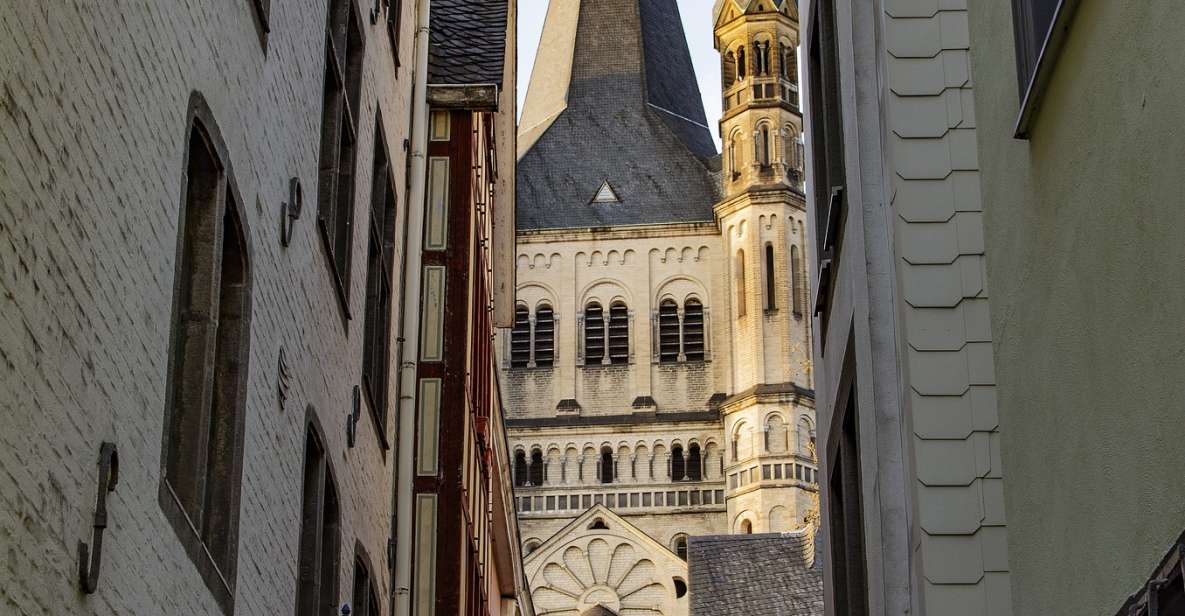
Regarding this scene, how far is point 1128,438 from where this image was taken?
18.9ft

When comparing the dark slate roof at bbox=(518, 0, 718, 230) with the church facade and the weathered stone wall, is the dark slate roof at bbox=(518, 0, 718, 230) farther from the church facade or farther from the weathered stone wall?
the weathered stone wall

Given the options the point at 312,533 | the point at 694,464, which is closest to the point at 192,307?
the point at 312,533

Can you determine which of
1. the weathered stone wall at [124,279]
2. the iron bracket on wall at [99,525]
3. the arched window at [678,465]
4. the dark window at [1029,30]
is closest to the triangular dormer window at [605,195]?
the arched window at [678,465]

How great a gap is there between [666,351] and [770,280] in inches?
187

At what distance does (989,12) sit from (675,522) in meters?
68.8

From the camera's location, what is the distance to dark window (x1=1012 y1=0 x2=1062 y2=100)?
6.70 m

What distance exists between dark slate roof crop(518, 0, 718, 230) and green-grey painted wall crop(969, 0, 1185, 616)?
72.0m

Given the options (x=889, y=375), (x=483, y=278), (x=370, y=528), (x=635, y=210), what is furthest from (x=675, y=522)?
(x=889, y=375)

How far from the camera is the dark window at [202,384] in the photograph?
808 centimetres

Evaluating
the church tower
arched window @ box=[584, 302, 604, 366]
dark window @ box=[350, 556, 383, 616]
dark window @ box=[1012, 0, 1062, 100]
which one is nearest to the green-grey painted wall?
dark window @ box=[1012, 0, 1062, 100]

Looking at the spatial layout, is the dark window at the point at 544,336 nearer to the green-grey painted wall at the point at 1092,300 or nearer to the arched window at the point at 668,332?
the arched window at the point at 668,332

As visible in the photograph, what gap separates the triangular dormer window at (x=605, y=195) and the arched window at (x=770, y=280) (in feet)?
26.2

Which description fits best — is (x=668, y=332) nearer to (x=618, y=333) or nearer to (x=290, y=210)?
(x=618, y=333)

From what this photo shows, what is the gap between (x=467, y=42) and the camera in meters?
20.3
